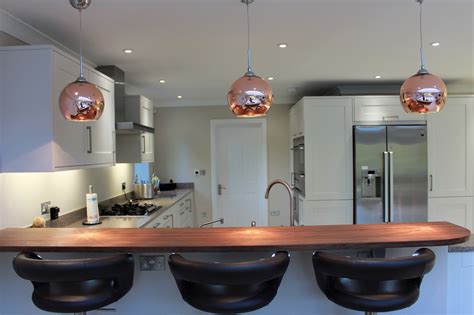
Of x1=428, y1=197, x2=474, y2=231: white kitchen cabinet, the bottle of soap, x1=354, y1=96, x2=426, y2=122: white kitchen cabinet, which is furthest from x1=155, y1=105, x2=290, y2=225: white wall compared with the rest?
the bottle of soap

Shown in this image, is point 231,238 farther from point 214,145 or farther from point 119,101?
point 214,145

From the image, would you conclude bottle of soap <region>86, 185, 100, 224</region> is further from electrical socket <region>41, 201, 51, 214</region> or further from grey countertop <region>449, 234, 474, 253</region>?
grey countertop <region>449, 234, 474, 253</region>

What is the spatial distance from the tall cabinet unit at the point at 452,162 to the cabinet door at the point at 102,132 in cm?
389

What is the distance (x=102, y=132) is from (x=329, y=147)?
9.08 ft

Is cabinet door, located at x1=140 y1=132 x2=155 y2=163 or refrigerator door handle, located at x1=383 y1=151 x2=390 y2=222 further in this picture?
refrigerator door handle, located at x1=383 y1=151 x2=390 y2=222

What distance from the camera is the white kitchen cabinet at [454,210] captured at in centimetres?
446

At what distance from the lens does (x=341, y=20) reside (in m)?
2.38

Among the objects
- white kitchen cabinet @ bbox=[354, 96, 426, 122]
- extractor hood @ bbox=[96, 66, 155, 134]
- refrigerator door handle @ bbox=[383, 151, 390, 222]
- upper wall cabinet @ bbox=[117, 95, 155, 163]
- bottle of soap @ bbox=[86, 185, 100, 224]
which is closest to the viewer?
bottle of soap @ bbox=[86, 185, 100, 224]

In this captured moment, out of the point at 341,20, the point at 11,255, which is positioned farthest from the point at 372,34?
the point at 11,255

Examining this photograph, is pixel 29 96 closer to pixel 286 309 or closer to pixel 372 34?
pixel 286 309

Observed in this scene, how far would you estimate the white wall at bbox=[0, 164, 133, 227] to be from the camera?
7.30 ft

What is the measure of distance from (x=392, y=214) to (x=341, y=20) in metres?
2.82

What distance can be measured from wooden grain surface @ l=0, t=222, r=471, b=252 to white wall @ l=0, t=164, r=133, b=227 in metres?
0.41

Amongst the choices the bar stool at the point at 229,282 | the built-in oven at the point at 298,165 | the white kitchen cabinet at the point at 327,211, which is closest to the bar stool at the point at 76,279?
the bar stool at the point at 229,282
